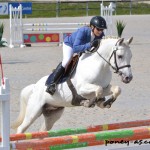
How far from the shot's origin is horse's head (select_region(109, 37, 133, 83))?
6.25m

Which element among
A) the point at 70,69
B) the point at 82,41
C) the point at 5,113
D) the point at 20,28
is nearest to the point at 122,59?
the point at 82,41

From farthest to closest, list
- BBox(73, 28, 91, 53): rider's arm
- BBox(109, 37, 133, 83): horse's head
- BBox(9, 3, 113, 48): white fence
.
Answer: BBox(9, 3, 113, 48): white fence → BBox(73, 28, 91, 53): rider's arm → BBox(109, 37, 133, 83): horse's head

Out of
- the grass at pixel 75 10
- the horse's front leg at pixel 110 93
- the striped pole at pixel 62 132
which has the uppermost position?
the grass at pixel 75 10

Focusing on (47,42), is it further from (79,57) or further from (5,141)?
(5,141)

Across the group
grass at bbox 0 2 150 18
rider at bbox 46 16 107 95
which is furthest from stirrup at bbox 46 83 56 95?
grass at bbox 0 2 150 18

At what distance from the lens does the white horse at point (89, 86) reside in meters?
6.37

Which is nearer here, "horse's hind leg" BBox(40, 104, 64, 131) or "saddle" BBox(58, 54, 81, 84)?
"saddle" BBox(58, 54, 81, 84)

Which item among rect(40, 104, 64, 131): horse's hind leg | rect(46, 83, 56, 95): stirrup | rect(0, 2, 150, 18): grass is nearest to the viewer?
rect(46, 83, 56, 95): stirrup

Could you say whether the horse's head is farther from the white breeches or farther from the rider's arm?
the white breeches

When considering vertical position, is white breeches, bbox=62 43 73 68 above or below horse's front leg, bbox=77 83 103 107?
above

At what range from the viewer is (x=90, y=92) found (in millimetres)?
6449

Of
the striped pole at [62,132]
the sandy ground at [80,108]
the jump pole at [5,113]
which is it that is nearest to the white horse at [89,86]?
the striped pole at [62,132]

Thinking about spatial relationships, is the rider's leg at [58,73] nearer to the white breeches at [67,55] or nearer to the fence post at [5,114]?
the white breeches at [67,55]

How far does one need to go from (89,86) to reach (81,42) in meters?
0.51
